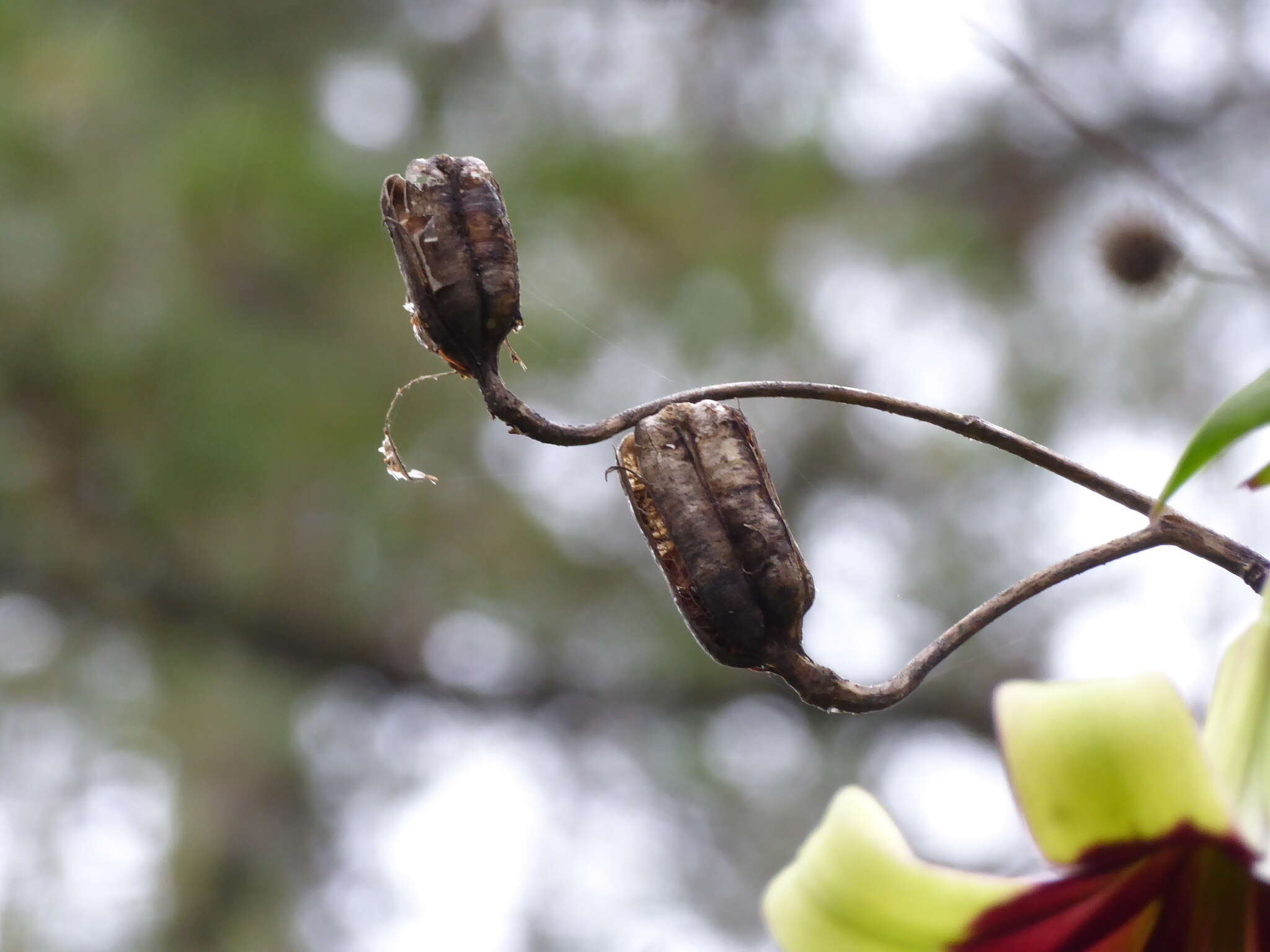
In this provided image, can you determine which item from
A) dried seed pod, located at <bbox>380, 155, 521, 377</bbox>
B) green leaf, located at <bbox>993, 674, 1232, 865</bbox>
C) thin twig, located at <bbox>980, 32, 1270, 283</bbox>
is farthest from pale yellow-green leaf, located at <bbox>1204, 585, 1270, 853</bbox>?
thin twig, located at <bbox>980, 32, 1270, 283</bbox>

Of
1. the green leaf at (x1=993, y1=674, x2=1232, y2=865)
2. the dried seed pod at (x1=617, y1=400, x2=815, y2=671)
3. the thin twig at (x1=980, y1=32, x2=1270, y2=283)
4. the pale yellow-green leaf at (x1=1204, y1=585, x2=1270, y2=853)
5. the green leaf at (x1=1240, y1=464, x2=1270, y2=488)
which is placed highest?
the thin twig at (x1=980, y1=32, x2=1270, y2=283)

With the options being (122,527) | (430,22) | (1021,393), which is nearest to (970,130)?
(1021,393)

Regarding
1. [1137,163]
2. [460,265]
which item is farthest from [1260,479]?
[1137,163]

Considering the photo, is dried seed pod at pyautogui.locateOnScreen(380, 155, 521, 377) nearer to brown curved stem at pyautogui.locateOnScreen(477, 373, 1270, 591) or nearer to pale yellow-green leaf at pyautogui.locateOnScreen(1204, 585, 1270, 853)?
brown curved stem at pyautogui.locateOnScreen(477, 373, 1270, 591)

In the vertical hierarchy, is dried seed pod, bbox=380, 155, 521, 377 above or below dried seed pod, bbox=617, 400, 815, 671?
above

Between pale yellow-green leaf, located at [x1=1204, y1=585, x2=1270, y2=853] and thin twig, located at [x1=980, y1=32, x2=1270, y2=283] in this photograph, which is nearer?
pale yellow-green leaf, located at [x1=1204, y1=585, x2=1270, y2=853]

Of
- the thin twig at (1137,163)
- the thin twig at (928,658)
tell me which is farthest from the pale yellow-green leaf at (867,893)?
the thin twig at (1137,163)

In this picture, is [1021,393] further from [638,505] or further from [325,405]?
[638,505]

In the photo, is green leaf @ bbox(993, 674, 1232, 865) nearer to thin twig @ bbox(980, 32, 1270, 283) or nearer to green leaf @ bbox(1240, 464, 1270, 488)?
green leaf @ bbox(1240, 464, 1270, 488)
